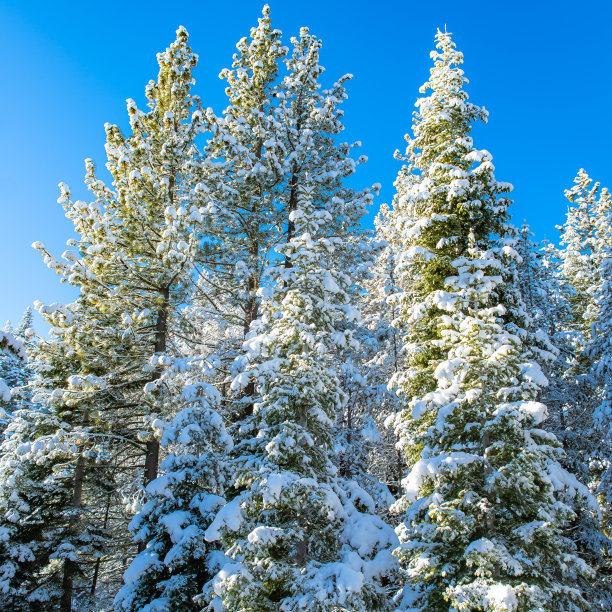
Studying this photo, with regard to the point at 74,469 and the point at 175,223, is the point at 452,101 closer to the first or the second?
the point at 175,223

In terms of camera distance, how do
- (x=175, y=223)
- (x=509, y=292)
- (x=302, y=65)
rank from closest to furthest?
(x=509, y=292) → (x=175, y=223) → (x=302, y=65)

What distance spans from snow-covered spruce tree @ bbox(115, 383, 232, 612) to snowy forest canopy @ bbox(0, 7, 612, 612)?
5 centimetres

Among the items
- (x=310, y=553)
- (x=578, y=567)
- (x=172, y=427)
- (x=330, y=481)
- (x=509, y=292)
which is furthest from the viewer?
(x=509, y=292)

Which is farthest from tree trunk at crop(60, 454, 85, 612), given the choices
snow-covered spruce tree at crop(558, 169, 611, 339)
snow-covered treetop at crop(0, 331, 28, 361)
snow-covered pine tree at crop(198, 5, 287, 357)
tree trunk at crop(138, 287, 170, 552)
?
snow-covered spruce tree at crop(558, 169, 611, 339)

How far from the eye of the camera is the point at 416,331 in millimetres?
11297

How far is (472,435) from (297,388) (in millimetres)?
3856

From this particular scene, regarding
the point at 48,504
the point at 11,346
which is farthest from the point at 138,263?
the point at 48,504

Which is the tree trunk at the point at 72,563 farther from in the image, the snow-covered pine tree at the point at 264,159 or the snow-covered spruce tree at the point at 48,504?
the snow-covered pine tree at the point at 264,159

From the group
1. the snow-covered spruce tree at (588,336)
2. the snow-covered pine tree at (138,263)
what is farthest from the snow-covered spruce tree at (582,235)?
the snow-covered pine tree at (138,263)

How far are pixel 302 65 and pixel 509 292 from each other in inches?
459

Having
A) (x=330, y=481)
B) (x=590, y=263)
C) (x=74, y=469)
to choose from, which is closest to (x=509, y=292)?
(x=330, y=481)

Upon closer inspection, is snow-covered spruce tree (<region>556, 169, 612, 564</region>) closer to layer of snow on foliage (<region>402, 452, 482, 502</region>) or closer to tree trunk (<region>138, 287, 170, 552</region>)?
layer of snow on foliage (<region>402, 452, 482, 502</region>)

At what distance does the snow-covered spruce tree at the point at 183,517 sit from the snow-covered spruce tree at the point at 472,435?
423cm

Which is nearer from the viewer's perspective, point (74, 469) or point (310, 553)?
point (310, 553)
